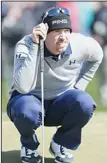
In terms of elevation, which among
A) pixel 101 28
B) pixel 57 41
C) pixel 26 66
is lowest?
pixel 26 66

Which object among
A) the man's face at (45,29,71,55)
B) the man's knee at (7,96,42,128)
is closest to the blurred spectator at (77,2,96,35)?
the man's face at (45,29,71,55)

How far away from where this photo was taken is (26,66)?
2705 millimetres

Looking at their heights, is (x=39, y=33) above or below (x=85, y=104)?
above

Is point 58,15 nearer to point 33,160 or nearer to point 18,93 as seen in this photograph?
point 18,93

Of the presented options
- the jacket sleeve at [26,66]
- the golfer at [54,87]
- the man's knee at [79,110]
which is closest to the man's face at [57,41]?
the golfer at [54,87]

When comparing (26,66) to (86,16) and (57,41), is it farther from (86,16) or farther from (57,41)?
(86,16)

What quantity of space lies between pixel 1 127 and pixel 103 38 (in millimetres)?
1825

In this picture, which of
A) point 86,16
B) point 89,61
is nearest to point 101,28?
point 86,16

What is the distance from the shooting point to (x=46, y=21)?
2.86 meters

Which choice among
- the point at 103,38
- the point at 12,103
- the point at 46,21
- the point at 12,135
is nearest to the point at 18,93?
the point at 12,103

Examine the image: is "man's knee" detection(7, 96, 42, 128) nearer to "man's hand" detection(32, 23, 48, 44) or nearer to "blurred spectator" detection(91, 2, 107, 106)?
"man's hand" detection(32, 23, 48, 44)

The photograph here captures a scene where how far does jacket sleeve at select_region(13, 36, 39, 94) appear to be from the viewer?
8.88 feet

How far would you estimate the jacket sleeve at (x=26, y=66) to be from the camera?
2707 millimetres

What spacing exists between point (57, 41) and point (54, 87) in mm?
299
